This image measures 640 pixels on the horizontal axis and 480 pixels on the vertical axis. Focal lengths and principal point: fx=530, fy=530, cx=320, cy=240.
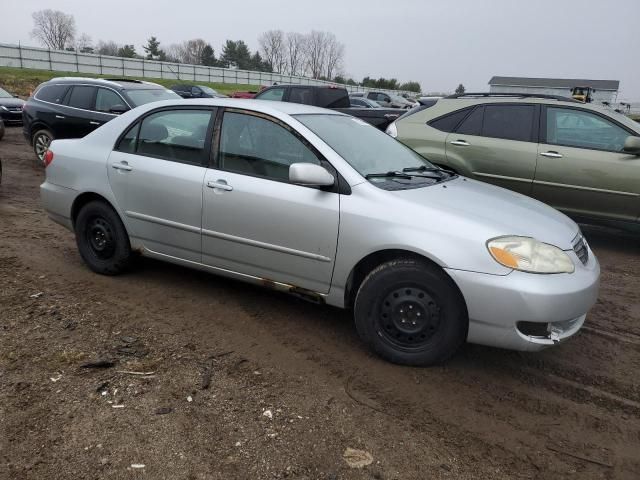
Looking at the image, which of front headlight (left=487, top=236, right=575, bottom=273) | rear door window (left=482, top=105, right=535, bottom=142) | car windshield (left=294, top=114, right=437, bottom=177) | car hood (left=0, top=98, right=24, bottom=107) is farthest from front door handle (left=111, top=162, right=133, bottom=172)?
car hood (left=0, top=98, right=24, bottom=107)

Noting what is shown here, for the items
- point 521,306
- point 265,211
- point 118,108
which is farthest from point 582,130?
point 118,108

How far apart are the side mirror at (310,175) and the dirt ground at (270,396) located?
1120 mm

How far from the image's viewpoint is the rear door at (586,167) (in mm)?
5949

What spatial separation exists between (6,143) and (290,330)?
12694 mm

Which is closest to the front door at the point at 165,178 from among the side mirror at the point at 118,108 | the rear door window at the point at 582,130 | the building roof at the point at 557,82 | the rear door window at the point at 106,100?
the rear door window at the point at 582,130

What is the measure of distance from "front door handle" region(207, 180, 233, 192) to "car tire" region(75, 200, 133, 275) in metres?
1.11

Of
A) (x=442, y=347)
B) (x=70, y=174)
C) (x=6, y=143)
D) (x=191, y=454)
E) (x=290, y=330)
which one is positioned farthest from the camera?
(x=6, y=143)

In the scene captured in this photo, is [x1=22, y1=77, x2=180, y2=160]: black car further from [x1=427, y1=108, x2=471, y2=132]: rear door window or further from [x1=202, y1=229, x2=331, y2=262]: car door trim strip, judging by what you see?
[x1=202, y1=229, x2=331, y2=262]: car door trim strip

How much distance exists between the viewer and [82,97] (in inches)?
392

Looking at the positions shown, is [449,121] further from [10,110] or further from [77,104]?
[10,110]

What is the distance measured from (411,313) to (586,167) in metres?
3.97

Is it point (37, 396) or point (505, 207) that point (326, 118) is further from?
point (37, 396)

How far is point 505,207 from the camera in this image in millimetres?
3572

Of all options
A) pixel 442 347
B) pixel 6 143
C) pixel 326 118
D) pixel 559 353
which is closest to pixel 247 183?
pixel 326 118
